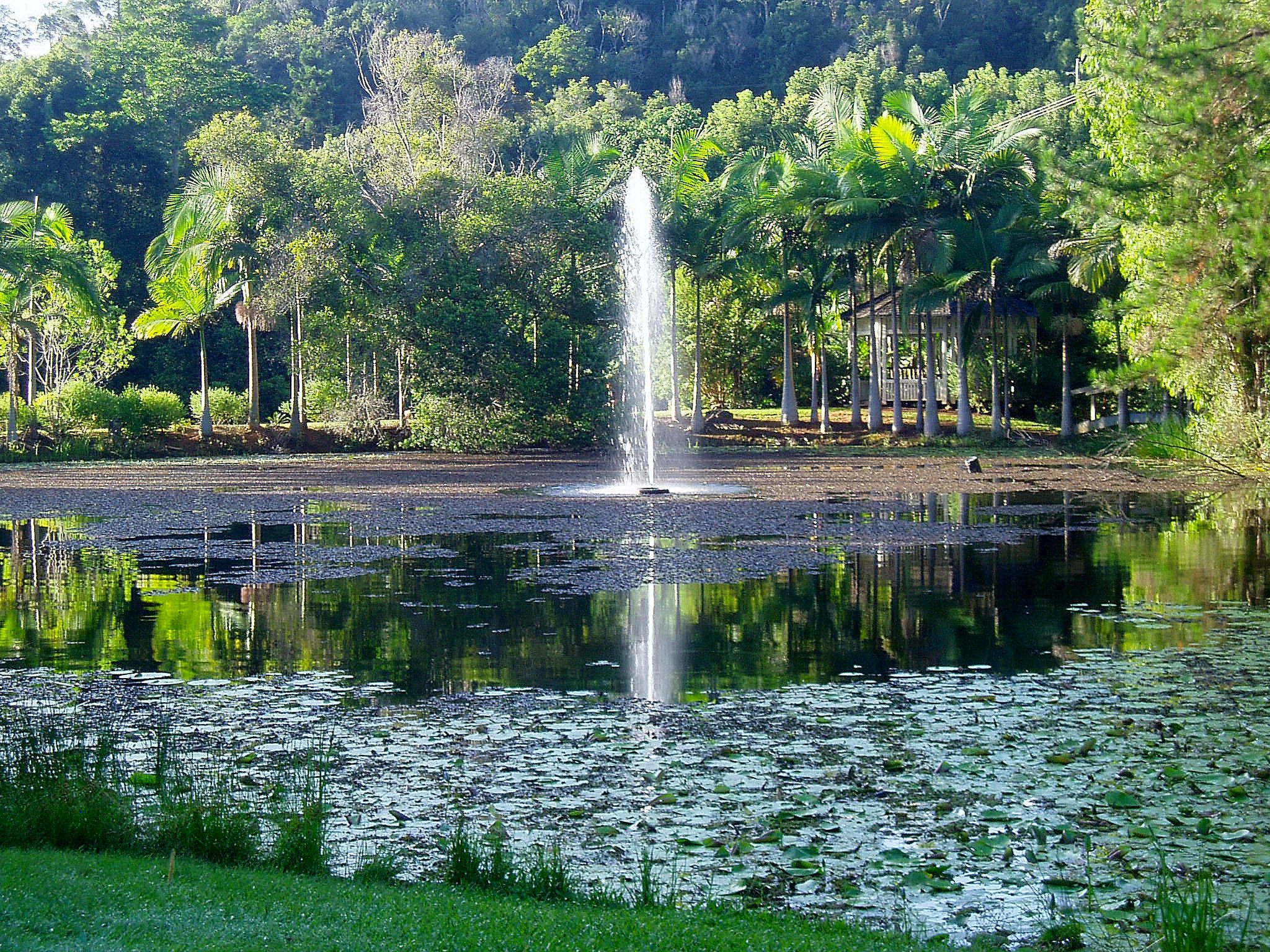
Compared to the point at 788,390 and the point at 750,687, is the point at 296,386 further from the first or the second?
the point at 750,687

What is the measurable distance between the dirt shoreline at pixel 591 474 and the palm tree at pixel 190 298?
427cm

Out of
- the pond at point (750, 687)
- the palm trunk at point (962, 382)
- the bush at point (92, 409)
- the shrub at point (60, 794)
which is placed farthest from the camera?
the palm trunk at point (962, 382)

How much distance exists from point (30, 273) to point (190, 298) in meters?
5.75

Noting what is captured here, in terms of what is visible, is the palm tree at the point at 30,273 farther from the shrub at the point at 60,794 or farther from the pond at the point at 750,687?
the shrub at the point at 60,794

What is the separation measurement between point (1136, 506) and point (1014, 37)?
3248 inches

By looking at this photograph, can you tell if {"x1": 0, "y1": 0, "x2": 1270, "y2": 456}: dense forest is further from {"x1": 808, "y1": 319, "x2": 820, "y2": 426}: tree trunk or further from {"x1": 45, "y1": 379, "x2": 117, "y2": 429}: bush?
{"x1": 808, "y1": 319, "x2": 820, "y2": 426}: tree trunk

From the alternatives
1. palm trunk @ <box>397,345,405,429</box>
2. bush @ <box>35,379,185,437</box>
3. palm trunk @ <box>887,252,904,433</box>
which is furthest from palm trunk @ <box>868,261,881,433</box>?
bush @ <box>35,379,185,437</box>

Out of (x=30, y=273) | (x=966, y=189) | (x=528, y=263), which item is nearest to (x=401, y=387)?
(x=528, y=263)

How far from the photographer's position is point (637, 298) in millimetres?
48188

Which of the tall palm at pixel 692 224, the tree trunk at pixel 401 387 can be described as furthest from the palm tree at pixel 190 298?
the tall palm at pixel 692 224

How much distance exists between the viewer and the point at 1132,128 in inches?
1107

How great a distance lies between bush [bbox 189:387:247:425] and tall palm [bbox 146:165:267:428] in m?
3.24

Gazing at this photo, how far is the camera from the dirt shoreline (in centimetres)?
3072

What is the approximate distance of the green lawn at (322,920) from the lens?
5.14m
